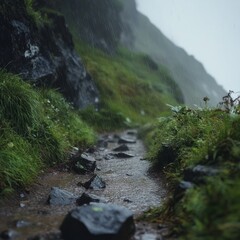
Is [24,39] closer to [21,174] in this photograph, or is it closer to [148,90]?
[21,174]

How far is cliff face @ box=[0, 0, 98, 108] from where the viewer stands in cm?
992

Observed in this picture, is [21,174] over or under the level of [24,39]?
under

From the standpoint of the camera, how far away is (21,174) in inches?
237

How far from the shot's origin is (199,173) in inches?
173

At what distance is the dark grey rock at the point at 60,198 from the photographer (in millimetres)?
5562

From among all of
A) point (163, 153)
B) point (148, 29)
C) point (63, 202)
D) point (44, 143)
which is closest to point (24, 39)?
point (44, 143)

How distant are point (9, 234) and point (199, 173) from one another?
7.83 ft

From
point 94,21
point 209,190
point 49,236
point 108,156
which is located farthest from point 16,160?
point 94,21

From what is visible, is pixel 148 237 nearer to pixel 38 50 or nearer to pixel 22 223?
pixel 22 223

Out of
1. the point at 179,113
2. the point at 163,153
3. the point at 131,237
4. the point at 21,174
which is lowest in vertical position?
the point at 21,174

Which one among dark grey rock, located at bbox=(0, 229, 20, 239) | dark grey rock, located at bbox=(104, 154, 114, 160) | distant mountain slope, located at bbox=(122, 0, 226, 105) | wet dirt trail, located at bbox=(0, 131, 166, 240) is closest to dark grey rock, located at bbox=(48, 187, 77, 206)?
wet dirt trail, located at bbox=(0, 131, 166, 240)

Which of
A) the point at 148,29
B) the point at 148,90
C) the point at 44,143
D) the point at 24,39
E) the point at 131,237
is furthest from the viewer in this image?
the point at 148,29

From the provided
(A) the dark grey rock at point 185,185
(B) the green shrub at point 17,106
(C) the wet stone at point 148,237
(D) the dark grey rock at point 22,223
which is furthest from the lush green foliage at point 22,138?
(A) the dark grey rock at point 185,185

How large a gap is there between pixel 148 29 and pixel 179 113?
94236mm
